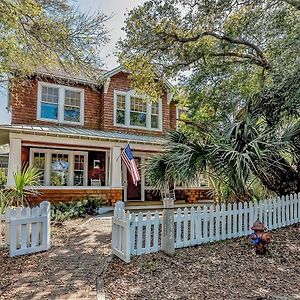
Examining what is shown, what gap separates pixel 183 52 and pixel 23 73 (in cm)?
599

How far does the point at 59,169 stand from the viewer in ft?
50.3

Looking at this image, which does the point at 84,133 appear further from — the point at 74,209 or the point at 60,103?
the point at 74,209

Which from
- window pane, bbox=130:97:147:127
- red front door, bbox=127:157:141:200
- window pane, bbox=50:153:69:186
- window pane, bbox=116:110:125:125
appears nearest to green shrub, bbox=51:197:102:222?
window pane, bbox=50:153:69:186

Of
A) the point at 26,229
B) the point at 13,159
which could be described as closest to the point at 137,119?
the point at 13,159

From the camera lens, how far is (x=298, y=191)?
30.9 ft

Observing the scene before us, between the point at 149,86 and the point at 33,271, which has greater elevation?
the point at 149,86

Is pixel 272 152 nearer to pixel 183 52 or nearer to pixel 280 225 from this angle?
pixel 280 225

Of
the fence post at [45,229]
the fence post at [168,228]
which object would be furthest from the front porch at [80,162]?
the fence post at [168,228]

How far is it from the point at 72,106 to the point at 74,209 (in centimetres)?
566

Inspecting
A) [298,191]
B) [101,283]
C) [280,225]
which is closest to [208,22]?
[298,191]

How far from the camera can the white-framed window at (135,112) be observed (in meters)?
16.5

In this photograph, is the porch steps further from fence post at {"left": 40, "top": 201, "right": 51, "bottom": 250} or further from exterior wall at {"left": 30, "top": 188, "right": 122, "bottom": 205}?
fence post at {"left": 40, "top": 201, "right": 51, "bottom": 250}

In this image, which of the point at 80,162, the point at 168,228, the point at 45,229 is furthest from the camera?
the point at 80,162

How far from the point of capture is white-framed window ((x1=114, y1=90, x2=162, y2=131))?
16.5 m
